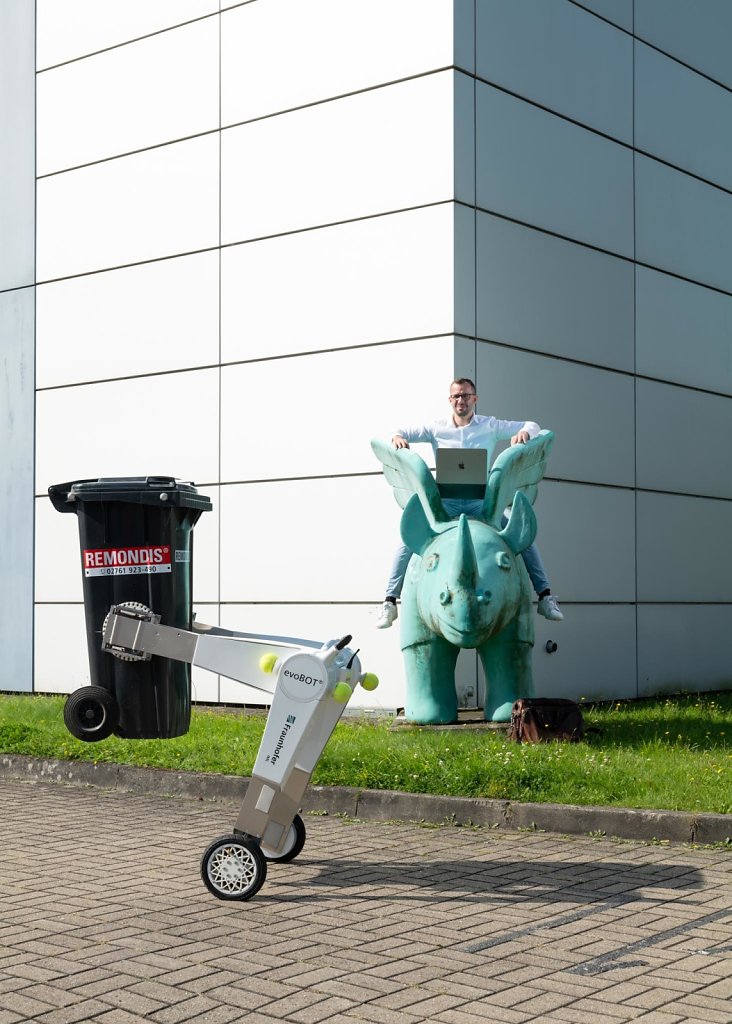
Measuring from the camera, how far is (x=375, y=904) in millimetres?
6402

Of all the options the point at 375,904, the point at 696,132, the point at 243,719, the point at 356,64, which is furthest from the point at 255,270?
the point at 375,904

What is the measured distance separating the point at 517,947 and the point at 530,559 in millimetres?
6020

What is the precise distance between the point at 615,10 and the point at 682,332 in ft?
11.7

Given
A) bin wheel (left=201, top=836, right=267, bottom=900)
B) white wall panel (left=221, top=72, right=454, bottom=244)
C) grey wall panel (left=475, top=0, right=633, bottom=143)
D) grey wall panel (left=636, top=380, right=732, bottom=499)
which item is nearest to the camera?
bin wheel (left=201, top=836, right=267, bottom=900)

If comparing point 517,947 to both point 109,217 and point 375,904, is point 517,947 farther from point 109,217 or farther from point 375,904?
point 109,217

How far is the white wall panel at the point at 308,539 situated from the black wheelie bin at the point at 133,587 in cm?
577

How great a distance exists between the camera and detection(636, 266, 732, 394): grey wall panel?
15.3m

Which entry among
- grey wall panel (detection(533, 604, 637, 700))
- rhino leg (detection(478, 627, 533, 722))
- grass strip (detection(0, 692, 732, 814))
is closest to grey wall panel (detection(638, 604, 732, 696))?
grey wall panel (detection(533, 604, 637, 700))

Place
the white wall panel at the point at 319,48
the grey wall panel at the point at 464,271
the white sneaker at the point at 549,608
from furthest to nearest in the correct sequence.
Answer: the white wall panel at the point at 319,48 → the grey wall panel at the point at 464,271 → the white sneaker at the point at 549,608

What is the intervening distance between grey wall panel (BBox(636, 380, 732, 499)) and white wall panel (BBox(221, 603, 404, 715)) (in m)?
3.73

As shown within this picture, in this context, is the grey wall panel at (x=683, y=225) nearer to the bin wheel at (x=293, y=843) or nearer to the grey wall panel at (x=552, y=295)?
the grey wall panel at (x=552, y=295)

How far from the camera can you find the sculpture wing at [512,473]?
1068 cm

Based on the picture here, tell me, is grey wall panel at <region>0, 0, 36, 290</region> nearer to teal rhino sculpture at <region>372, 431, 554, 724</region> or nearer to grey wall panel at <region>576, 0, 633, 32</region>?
grey wall panel at <region>576, 0, 633, 32</region>

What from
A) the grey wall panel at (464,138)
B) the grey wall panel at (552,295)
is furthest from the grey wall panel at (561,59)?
the grey wall panel at (552,295)
